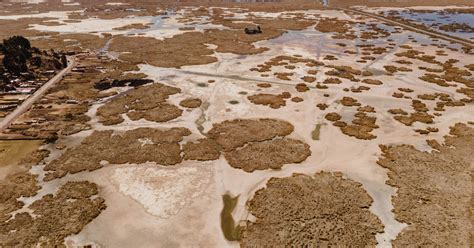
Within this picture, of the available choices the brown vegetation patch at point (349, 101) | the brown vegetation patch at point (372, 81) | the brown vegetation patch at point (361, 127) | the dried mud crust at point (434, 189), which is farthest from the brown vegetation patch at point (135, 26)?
the dried mud crust at point (434, 189)

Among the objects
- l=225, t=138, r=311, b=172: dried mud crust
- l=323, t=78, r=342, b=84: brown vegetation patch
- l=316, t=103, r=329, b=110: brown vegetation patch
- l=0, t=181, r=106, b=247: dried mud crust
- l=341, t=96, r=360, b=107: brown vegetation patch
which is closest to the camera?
l=0, t=181, r=106, b=247: dried mud crust

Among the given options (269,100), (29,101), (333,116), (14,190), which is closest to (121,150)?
(14,190)

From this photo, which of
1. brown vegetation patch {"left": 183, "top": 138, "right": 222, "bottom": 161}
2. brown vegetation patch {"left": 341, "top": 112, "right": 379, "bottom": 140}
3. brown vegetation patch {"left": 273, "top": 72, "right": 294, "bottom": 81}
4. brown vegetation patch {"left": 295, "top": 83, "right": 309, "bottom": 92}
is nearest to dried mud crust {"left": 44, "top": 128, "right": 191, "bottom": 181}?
brown vegetation patch {"left": 183, "top": 138, "right": 222, "bottom": 161}

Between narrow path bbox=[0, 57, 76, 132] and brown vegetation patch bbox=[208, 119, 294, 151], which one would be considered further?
narrow path bbox=[0, 57, 76, 132]

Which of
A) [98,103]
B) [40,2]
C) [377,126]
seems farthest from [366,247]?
[40,2]

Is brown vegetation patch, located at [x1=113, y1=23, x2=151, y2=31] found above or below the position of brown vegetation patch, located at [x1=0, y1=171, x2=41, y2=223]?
above

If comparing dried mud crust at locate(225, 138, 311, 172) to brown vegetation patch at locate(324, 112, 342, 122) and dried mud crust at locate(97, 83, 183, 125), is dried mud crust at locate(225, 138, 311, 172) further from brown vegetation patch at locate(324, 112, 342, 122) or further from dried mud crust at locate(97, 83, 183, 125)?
dried mud crust at locate(97, 83, 183, 125)

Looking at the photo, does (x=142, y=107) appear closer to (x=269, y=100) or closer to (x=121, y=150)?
(x=121, y=150)
